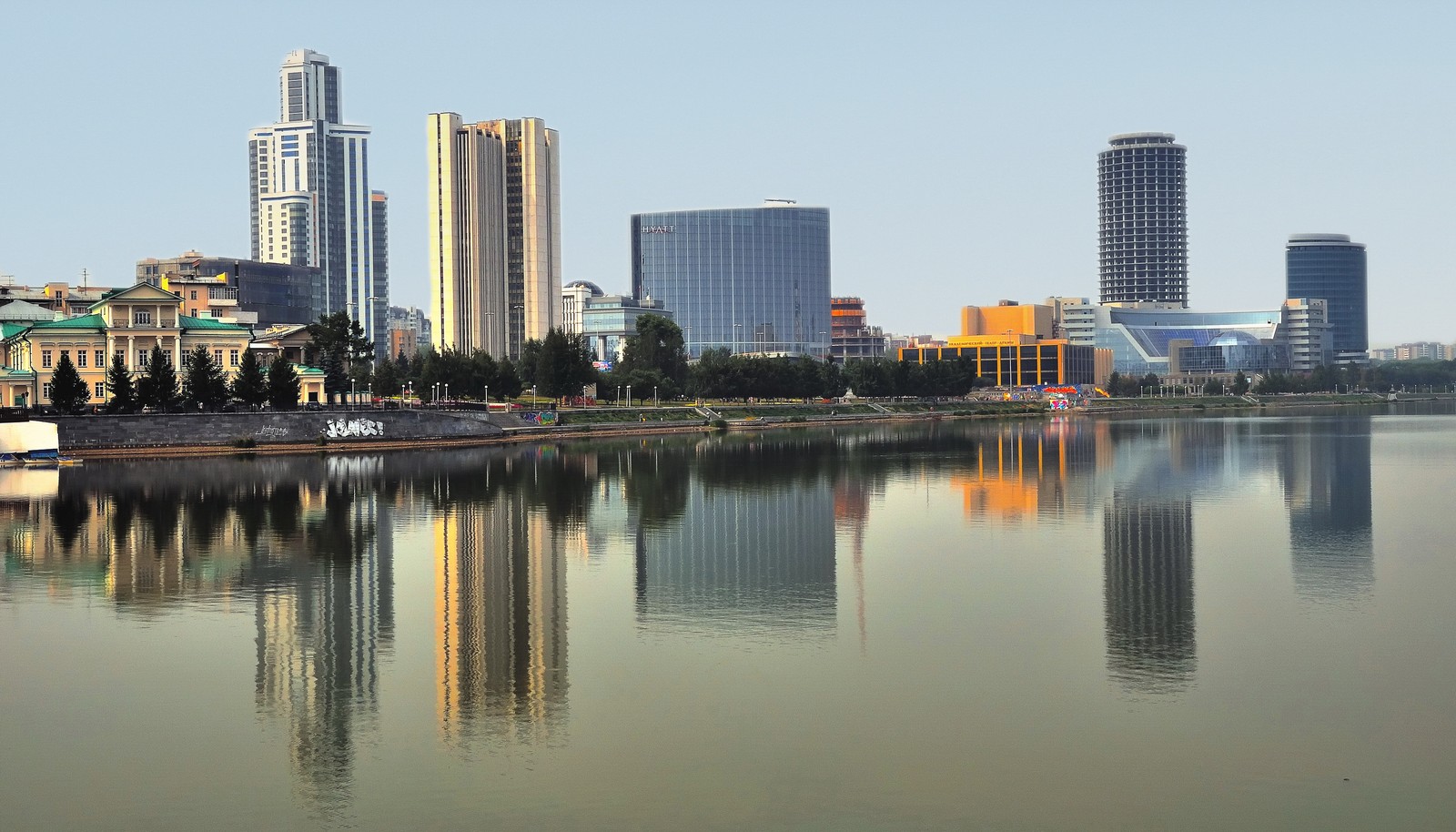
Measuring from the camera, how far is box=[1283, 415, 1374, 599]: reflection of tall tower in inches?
1518

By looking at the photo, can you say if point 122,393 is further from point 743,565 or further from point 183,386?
point 743,565

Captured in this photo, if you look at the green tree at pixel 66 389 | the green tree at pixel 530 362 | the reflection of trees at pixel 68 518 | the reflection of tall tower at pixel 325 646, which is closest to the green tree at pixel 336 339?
the green tree at pixel 66 389

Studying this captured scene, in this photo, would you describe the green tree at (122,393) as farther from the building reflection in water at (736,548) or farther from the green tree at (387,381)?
the green tree at (387,381)

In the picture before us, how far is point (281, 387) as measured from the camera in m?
102

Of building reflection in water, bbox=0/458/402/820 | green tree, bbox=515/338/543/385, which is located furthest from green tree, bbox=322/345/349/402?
building reflection in water, bbox=0/458/402/820

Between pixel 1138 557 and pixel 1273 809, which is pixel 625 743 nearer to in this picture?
pixel 1273 809

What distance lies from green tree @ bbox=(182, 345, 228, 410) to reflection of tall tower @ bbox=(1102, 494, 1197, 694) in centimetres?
6459

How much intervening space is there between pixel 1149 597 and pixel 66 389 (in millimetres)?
78935

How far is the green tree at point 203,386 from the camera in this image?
317ft

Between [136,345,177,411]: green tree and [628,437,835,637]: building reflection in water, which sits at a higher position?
[136,345,177,411]: green tree

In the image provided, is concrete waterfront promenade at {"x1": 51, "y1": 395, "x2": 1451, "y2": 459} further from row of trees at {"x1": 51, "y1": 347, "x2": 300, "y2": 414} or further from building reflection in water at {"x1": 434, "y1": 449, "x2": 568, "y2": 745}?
building reflection in water at {"x1": 434, "y1": 449, "x2": 568, "y2": 745}

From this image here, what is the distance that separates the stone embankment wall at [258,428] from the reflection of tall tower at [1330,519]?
59.1 meters

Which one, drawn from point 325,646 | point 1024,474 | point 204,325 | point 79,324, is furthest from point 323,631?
point 204,325

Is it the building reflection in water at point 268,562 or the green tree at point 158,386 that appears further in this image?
the green tree at point 158,386
